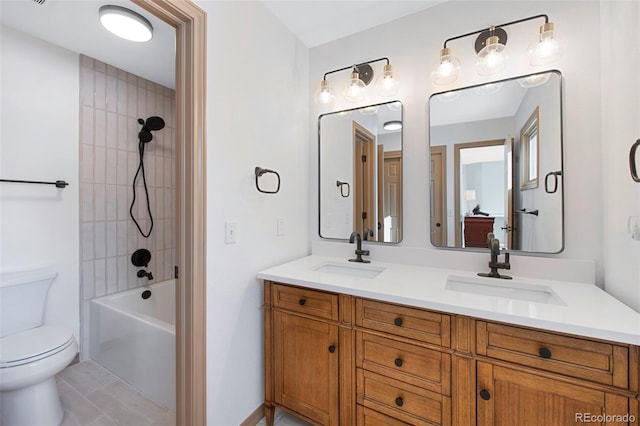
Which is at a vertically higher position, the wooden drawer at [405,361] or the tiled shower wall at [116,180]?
the tiled shower wall at [116,180]

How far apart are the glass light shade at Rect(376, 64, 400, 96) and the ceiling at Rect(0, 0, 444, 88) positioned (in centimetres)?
38

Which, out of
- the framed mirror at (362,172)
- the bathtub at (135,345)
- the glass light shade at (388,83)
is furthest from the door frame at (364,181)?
the bathtub at (135,345)

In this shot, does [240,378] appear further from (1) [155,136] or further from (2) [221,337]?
(1) [155,136]

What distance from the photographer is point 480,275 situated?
1.43m

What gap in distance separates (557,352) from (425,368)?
45 cm

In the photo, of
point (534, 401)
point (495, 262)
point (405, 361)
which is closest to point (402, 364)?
point (405, 361)

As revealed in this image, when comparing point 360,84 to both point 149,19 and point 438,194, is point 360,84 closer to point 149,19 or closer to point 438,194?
point 438,194

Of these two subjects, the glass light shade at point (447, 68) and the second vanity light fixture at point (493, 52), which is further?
the glass light shade at point (447, 68)

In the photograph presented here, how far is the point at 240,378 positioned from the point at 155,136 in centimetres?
234

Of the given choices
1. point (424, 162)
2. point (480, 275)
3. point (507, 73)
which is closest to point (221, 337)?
point (480, 275)

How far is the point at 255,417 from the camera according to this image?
1.51 meters

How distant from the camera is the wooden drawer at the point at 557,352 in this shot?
82 centimetres
